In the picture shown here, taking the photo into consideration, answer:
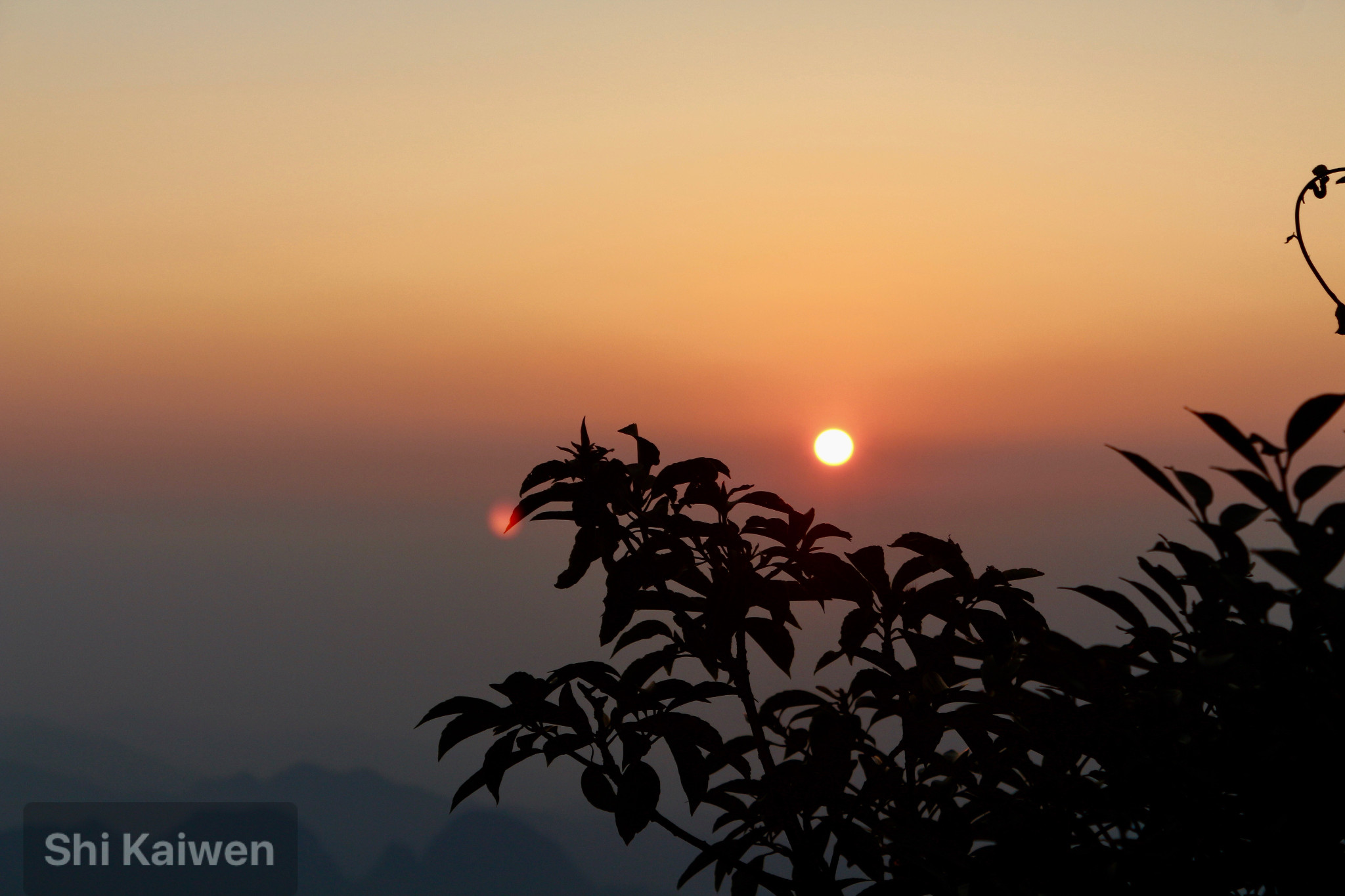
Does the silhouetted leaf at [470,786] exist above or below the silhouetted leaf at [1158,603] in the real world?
below

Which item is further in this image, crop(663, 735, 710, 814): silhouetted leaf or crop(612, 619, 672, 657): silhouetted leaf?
crop(612, 619, 672, 657): silhouetted leaf

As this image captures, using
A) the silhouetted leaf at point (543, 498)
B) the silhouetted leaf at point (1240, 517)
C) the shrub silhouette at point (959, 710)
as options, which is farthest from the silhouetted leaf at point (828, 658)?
the silhouetted leaf at point (1240, 517)

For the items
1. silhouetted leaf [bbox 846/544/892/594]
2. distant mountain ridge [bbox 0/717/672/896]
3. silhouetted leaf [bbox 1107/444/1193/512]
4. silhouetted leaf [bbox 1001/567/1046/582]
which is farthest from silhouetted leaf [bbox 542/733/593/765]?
distant mountain ridge [bbox 0/717/672/896]

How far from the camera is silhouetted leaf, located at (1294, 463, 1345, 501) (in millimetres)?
1178

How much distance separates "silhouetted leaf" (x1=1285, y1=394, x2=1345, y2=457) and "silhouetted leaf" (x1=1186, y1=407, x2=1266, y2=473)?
1.4 inches

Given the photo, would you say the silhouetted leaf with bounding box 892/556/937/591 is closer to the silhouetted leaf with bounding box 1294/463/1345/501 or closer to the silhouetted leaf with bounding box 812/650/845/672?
the silhouetted leaf with bounding box 812/650/845/672

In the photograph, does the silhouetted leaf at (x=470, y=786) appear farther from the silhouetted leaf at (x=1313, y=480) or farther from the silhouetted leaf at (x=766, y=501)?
the silhouetted leaf at (x=1313, y=480)

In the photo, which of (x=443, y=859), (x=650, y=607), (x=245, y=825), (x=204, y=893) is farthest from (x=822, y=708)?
(x=443, y=859)

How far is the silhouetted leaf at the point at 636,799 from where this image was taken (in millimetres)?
2047

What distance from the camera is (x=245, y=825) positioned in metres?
6.73

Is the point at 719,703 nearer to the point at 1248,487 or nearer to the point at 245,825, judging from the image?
the point at 1248,487

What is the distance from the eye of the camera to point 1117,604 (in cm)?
178

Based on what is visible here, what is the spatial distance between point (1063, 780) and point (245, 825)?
6.45m

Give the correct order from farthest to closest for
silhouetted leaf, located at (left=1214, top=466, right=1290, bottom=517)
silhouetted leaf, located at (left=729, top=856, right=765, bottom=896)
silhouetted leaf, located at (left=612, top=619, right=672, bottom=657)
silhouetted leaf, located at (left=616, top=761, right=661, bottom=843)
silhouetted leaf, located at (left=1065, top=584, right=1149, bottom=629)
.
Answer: silhouetted leaf, located at (left=612, top=619, right=672, bottom=657) < silhouetted leaf, located at (left=729, top=856, right=765, bottom=896) < silhouetted leaf, located at (left=616, top=761, right=661, bottom=843) < silhouetted leaf, located at (left=1065, top=584, right=1149, bottom=629) < silhouetted leaf, located at (left=1214, top=466, right=1290, bottom=517)
